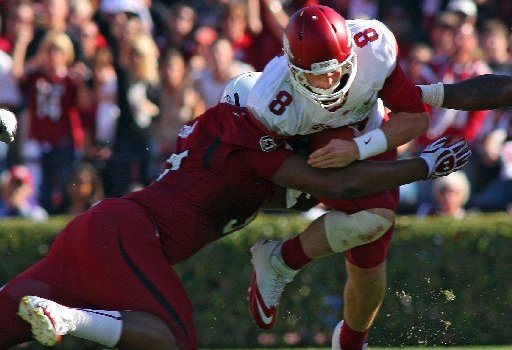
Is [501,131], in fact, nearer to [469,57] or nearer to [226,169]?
[469,57]

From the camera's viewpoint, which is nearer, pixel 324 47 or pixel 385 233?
pixel 324 47

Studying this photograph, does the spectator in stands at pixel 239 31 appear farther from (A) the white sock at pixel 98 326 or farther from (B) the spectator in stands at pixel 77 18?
(A) the white sock at pixel 98 326

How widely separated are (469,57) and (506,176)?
40.3 inches

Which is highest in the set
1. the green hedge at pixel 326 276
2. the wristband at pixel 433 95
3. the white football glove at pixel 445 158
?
the wristband at pixel 433 95

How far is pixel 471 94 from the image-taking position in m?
7.02

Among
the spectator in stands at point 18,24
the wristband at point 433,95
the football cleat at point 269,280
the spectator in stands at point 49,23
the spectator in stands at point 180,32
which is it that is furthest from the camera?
the spectator in stands at point 180,32

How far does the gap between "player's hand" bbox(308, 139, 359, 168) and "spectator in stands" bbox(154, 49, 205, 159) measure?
4.46 meters

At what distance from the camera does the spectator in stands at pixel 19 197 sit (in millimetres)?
10977

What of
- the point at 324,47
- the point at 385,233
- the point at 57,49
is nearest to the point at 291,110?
the point at 324,47

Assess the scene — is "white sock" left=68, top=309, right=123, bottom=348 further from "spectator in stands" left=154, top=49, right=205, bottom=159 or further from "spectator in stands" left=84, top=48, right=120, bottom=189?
"spectator in stands" left=84, top=48, right=120, bottom=189

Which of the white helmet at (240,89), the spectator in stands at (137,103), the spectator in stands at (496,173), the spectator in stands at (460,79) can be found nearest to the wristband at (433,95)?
the white helmet at (240,89)

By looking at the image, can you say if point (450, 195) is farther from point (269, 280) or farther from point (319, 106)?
point (319, 106)

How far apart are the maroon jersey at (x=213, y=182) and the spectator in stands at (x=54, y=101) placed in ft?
14.6

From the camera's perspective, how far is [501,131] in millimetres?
10961
